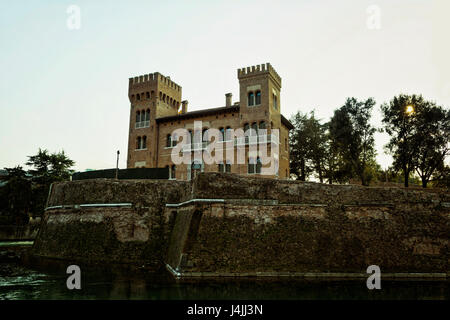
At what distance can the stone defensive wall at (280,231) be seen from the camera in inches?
549

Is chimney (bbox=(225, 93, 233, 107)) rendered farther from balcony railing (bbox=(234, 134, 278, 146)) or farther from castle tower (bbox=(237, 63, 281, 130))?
balcony railing (bbox=(234, 134, 278, 146))

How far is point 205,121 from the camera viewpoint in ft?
108

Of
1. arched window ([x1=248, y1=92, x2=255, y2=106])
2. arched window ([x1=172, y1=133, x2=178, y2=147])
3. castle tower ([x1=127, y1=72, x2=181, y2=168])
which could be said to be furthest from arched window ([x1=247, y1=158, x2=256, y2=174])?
castle tower ([x1=127, y1=72, x2=181, y2=168])

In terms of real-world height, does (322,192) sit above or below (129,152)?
below

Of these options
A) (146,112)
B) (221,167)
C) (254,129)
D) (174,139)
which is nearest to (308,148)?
(254,129)

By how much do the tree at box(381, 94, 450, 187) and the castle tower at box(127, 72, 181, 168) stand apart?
23.2 m

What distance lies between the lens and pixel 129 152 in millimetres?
35656

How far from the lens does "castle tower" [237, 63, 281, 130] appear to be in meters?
30.1

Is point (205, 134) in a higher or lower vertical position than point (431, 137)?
higher

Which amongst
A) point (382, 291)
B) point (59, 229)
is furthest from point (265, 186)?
point (59, 229)

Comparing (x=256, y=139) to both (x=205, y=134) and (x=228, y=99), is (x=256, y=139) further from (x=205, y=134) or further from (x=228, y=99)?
(x=228, y=99)

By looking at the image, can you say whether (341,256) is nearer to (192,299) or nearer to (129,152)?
(192,299)

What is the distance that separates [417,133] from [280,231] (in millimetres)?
19148
